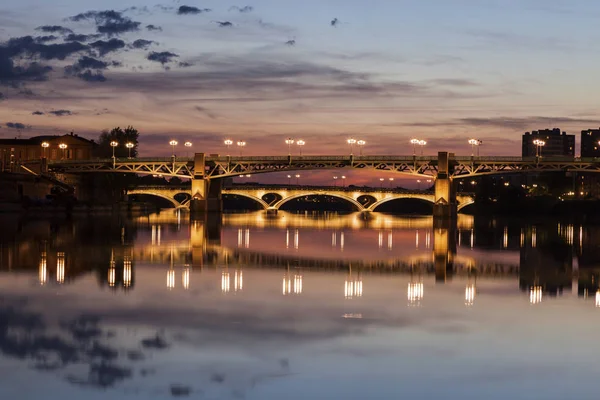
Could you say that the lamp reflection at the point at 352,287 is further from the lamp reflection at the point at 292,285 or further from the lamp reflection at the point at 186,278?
the lamp reflection at the point at 186,278

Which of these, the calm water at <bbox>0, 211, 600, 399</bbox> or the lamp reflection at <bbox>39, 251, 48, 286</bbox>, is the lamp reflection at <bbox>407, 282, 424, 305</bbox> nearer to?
the calm water at <bbox>0, 211, 600, 399</bbox>

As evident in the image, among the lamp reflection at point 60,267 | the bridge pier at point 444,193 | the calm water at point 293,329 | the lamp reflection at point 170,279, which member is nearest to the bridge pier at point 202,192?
the bridge pier at point 444,193

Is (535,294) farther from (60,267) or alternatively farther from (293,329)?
(60,267)

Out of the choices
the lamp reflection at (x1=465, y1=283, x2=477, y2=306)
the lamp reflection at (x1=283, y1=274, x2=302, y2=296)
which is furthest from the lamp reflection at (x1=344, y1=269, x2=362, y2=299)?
the lamp reflection at (x1=465, y1=283, x2=477, y2=306)

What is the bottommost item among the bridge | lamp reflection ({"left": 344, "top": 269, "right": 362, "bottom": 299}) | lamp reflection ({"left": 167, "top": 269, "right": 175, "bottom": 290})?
lamp reflection ({"left": 344, "top": 269, "right": 362, "bottom": 299})

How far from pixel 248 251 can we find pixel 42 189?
389ft

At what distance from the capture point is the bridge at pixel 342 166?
15650 cm

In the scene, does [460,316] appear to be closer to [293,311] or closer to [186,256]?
[293,311]

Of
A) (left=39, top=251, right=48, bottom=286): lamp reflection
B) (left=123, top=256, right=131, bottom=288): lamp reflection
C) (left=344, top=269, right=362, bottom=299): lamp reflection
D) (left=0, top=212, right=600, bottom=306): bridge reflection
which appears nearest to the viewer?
(left=344, top=269, right=362, bottom=299): lamp reflection

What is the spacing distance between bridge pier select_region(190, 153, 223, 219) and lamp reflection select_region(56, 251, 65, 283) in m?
116

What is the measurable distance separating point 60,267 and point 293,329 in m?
19.7

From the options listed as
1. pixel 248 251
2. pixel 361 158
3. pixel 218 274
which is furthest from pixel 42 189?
pixel 218 274

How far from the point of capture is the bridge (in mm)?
156500

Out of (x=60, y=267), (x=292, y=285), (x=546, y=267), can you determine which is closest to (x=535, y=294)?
(x=292, y=285)
